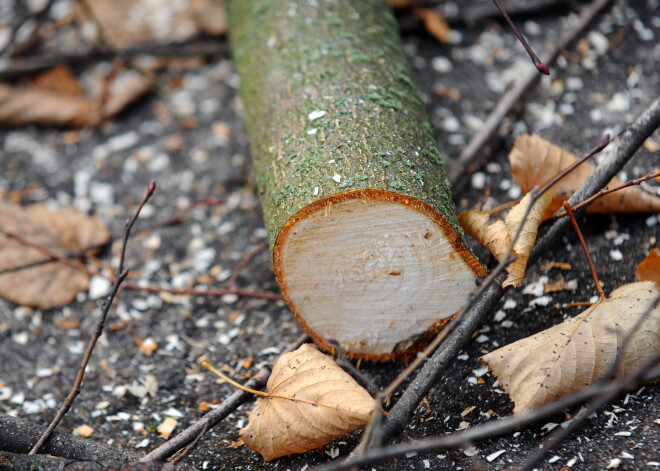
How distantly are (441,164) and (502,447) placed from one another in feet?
2.49

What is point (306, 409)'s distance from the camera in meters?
1.43

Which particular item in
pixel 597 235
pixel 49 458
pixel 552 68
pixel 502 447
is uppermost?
pixel 552 68

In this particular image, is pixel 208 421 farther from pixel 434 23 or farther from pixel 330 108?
pixel 434 23

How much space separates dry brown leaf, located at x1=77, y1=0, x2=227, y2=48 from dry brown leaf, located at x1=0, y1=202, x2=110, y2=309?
110cm

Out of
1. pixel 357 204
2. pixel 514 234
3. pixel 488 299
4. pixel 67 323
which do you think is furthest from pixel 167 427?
pixel 514 234

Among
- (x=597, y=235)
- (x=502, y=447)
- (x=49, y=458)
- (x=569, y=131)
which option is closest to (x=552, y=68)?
(x=569, y=131)

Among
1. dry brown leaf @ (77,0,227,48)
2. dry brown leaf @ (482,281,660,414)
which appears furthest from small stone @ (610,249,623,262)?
dry brown leaf @ (77,0,227,48)

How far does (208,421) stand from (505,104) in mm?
1553

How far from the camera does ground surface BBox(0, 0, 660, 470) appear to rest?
1.55m

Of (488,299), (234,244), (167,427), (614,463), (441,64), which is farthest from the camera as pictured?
(441,64)

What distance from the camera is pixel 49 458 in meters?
1.38

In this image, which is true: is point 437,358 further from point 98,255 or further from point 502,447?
point 98,255

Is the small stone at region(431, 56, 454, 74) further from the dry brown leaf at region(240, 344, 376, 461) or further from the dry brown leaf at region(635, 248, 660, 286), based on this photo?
the dry brown leaf at region(240, 344, 376, 461)

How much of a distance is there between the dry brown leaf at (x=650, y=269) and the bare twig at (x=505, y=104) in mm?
718
